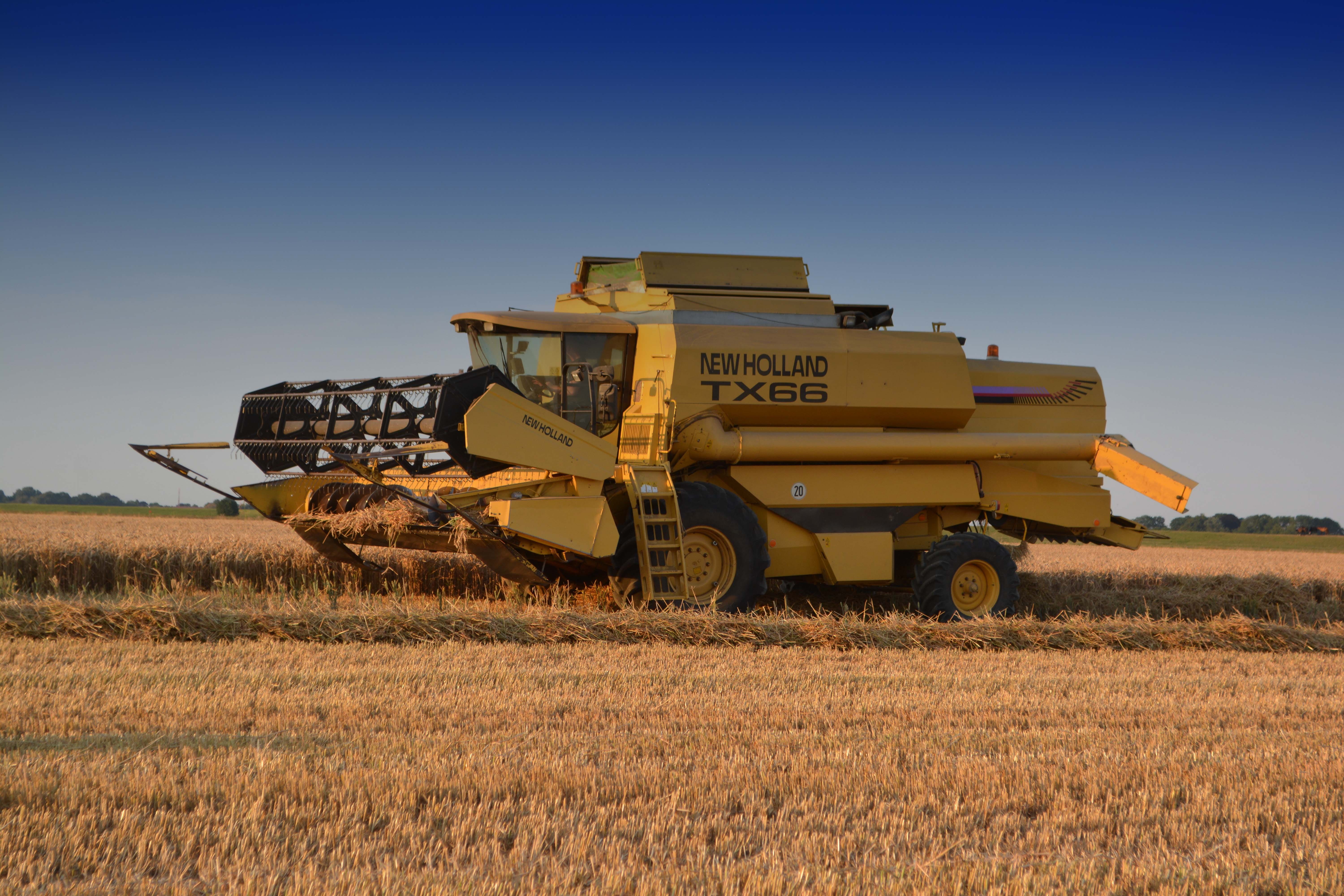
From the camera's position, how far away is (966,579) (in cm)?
1010

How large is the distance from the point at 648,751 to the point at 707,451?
5.09 m

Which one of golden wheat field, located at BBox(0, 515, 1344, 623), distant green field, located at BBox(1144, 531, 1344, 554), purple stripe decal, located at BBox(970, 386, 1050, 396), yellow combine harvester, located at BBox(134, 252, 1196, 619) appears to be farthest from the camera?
distant green field, located at BBox(1144, 531, 1344, 554)

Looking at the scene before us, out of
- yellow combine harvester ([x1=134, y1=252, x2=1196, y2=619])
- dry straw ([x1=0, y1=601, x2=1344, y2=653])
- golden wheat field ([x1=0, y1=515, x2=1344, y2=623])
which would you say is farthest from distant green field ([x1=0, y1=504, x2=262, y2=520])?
dry straw ([x1=0, y1=601, x2=1344, y2=653])

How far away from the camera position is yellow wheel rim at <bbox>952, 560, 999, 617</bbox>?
392 inches

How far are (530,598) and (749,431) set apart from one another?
2.50 m

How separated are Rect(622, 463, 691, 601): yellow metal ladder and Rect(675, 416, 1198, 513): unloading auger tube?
673 millimetres

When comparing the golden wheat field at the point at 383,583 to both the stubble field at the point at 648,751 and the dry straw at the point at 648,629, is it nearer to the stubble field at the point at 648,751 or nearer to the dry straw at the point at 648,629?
the dry straw at the point at 648,629

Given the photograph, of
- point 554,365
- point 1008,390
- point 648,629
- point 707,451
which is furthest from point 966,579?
point 554,365

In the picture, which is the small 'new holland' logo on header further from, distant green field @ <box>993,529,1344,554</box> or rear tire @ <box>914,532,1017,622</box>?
distant green field @ <box>993,529,1344,554</box>

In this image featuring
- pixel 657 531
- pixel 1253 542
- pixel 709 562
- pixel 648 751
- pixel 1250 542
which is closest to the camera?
pixel 648 751

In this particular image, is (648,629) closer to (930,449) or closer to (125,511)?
(930,449)

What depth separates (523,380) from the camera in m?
9.25

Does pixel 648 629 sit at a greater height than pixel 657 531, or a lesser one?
lesser

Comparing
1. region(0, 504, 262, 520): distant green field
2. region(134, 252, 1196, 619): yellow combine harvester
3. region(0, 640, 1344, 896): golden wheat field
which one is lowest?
region(0, 640, 1344, 896): golden wheat field
